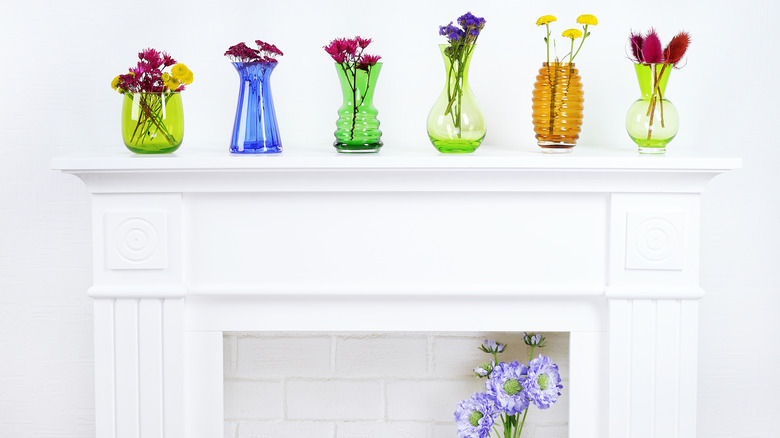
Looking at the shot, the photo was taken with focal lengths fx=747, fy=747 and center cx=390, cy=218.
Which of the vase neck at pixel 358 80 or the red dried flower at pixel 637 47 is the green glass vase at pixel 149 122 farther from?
the red dried flower at pixel 637 47

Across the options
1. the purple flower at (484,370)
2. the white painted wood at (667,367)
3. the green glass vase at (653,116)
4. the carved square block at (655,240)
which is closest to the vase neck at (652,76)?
the green glass vase at (653,116)

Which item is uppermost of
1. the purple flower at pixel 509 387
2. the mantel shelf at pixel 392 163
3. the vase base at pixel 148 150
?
the vase base at pixel 148 150

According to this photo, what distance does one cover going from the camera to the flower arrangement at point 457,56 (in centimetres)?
129

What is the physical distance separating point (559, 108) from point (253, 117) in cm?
55

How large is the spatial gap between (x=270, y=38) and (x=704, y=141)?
0.90m

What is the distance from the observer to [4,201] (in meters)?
1.54

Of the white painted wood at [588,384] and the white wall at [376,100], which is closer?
the white painted wood at [588,384]

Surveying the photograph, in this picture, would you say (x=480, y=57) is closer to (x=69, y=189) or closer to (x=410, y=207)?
(x=410, y=207)

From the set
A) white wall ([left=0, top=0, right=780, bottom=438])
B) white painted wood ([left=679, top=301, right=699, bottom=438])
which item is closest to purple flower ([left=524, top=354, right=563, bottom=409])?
white painted wood ([left=679, top=301, right=699, bottom=438])

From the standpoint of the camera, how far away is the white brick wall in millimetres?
1578

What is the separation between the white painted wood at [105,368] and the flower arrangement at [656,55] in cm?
99

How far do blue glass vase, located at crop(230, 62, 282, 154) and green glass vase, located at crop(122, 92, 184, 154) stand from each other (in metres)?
0.11

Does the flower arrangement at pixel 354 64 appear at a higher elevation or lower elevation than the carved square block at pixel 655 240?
higher

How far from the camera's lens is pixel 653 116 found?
50.8 inches
